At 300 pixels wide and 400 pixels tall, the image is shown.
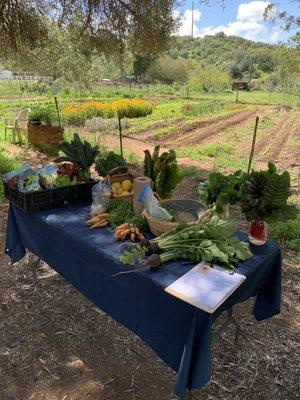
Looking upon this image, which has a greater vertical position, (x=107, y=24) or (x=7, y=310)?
(x=107, y=24)

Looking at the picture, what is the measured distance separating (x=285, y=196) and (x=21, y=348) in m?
2.23

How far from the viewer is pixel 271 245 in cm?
234

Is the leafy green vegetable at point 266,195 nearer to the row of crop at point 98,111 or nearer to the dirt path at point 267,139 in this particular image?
the dirt path at point 267,139

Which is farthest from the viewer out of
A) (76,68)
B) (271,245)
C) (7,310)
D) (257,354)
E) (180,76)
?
(180,76)

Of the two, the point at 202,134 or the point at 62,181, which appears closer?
the point at 62,181

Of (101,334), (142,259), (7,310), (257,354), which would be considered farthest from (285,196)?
(7,310)

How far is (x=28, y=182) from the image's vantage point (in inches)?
115

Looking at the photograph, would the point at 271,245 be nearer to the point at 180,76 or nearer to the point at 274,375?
the point at 274,375

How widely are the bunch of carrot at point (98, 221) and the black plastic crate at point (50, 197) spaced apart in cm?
51

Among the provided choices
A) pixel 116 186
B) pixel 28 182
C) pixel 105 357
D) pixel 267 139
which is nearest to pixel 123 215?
pixel 116 186

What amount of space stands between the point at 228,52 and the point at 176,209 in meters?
112

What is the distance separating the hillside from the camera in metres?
90.4

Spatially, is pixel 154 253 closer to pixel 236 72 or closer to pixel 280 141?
pixel 280 141

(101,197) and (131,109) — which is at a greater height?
(101,197)
